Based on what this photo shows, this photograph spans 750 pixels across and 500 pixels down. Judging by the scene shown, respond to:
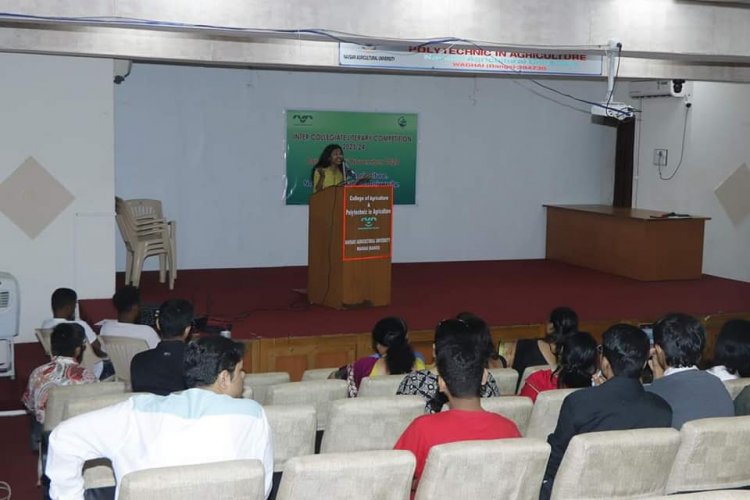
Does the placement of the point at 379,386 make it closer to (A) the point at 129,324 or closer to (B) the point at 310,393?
(B) the point at 310,393

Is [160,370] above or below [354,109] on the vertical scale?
below

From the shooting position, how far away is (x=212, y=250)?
10.2 metres

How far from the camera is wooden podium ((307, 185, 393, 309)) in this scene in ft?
23.3

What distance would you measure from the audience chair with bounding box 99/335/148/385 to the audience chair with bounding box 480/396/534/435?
2.60 m

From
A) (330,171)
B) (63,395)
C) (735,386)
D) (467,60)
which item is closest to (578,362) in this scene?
(735,386)

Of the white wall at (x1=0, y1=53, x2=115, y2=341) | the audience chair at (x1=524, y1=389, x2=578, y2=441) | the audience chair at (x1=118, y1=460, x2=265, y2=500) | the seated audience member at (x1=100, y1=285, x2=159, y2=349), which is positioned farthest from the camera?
the white wall at (x1=0, y1=53, x2=115, y2=341)

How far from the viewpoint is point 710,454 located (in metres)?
3.30

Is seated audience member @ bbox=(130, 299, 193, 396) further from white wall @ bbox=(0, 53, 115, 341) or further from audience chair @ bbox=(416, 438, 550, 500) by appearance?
white wall @ bbox=(0, 53, 115, 341)

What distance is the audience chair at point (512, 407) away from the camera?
3631 millimetres

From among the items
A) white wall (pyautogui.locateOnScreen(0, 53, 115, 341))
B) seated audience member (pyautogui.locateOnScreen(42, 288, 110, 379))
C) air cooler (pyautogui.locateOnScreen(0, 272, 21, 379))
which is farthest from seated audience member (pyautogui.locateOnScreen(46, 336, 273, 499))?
white wall (pyautogui.locateOnScreen(0, 53, 115, 341))

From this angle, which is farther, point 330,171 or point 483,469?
point 330,171

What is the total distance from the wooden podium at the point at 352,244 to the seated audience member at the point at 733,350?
335 cm

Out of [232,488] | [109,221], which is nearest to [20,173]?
[109,221]

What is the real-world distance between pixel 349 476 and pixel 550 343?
2.54m
